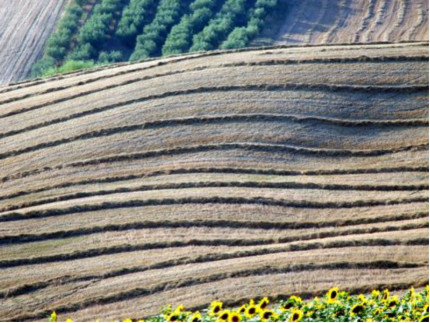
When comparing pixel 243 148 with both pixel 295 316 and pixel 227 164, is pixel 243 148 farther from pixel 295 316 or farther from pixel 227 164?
pixel 295 316

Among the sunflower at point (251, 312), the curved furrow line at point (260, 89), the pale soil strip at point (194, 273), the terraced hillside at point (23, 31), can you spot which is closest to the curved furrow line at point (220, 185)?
the pale soil strip at point (194, 273)

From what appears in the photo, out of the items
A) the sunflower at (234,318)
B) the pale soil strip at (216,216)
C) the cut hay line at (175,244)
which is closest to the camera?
the sunflower at (234,318)

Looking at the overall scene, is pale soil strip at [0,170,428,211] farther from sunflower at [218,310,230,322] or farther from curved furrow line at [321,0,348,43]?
curved furrow line at [321,0,348,43]

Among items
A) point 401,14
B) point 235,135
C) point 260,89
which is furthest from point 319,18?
point 235,135

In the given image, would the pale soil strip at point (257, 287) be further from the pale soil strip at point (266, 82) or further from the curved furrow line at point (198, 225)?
the pale soil strip at point (266, 82)

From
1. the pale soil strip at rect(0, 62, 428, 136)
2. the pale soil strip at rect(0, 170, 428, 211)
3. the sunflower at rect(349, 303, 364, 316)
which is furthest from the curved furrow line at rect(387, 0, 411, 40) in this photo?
the sunflower at rect(349, 303, 364, 316)
